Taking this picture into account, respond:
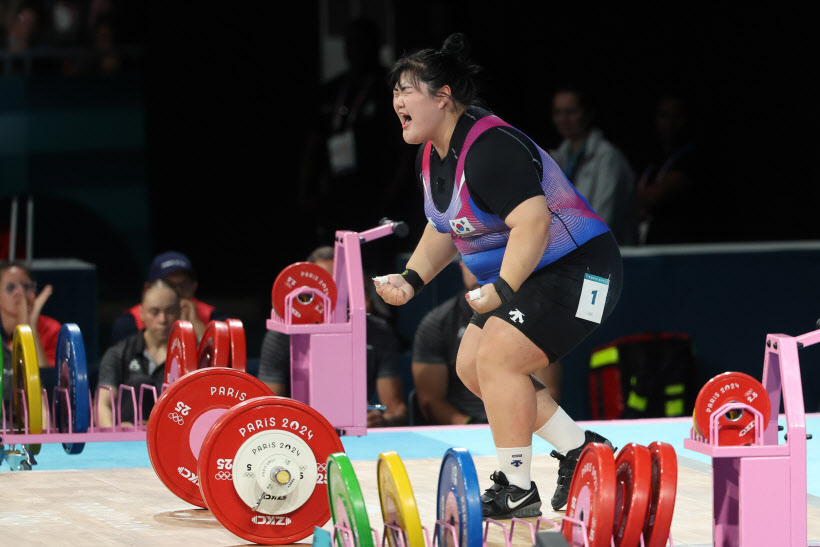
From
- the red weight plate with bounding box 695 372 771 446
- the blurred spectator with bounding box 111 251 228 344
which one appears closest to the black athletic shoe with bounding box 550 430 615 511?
the red weight plate with bounding box 695 372 771 446

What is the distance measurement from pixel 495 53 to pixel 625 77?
2.94ft

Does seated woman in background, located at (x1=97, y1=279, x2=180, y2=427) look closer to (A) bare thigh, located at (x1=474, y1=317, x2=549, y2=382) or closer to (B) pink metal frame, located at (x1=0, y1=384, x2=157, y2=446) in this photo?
(B) pink metal frame, located at (x1=0, y1=384, x2=157, y2=446)

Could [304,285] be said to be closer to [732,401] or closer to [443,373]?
[443,373]

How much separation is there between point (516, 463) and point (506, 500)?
112mm

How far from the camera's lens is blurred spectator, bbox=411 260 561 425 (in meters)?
6.79

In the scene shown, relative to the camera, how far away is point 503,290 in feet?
12.7

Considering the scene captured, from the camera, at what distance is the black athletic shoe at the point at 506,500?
413 centimetres

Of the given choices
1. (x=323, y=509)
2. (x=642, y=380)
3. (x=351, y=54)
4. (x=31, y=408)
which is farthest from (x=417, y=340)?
(x=323, y=509)

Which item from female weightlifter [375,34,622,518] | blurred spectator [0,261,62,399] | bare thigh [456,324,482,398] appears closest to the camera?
female weightlifter [375,34,622,518]

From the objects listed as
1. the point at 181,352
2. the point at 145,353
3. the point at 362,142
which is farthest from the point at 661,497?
the point at 362,142

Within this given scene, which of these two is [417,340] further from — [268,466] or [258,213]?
[258,213]

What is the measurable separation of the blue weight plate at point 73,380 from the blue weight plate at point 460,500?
1.73 metres

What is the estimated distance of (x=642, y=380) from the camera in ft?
23.6

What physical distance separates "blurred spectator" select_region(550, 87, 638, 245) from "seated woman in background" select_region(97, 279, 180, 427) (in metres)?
2.35
